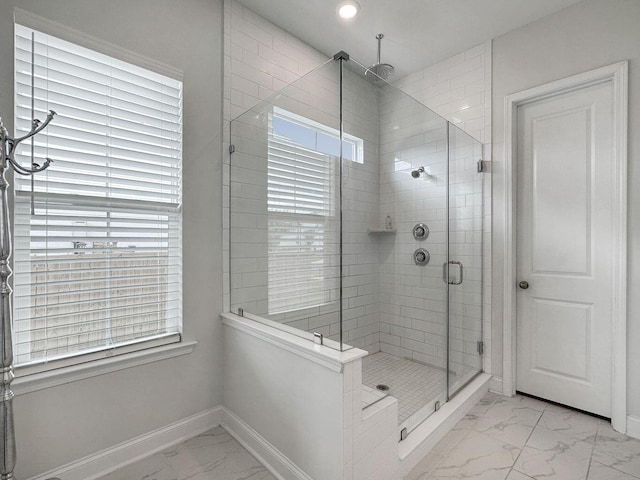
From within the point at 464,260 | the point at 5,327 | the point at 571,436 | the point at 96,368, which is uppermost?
the point at 464,260

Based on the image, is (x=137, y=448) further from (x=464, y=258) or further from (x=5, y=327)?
(x=464, y=258)

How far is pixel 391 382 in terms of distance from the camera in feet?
5.84

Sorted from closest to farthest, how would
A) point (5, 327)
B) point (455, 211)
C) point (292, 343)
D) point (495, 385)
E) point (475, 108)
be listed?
point (5, 327)
point (292, 343)
point (455, 211)
point (495, 385)
point (475, 108)

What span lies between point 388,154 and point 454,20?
1279 millimetres

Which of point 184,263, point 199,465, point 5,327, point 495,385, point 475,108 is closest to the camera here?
point 5,327

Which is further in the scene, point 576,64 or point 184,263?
point 576,64

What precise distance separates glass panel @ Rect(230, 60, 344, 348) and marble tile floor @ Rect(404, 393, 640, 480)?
3.26 ft

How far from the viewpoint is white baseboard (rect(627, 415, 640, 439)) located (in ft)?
6.23

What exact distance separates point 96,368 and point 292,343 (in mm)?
982

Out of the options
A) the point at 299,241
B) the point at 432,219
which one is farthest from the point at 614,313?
the point at 299,241

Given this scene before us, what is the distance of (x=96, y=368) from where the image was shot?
5.19 ft

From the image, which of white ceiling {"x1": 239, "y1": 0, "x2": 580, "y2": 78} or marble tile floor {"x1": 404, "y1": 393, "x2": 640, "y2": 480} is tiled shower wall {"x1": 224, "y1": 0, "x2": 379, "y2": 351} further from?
marble tile floor {"x1": 404, "y1": 393, "x2": 640, "y2": 480}

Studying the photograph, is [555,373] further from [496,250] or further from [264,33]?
[264,33]

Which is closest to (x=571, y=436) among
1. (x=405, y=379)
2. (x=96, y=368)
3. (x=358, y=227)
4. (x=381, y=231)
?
(x=405, y=379)
